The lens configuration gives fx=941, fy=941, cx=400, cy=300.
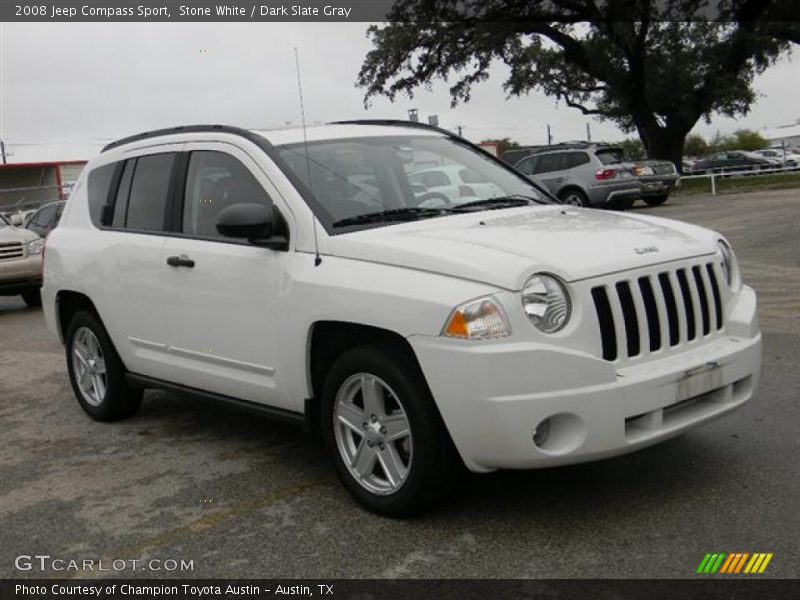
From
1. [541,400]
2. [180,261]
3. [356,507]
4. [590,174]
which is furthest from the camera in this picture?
[590,174]

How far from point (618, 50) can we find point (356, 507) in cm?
3148

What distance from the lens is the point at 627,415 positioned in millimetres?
3717

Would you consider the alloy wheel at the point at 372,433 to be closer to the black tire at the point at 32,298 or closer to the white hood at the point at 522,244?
the white hood at the point at 522,244

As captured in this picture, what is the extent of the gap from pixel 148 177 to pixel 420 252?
247 centimetres

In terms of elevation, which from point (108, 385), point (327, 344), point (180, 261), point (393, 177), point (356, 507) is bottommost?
point (356, 507)

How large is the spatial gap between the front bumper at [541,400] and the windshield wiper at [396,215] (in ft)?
2.96

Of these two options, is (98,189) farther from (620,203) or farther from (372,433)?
(620,203)

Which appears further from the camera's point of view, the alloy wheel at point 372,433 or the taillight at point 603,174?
the taillight at point 603,174

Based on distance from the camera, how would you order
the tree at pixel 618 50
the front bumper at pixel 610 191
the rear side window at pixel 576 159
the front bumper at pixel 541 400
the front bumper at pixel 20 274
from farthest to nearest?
the tree at pixel 618 50
the rear side window at pixel 576 159
the front bumper at pixel 610 191
the front bumper at pixel 20 274
the front bumper at pixel 541 400

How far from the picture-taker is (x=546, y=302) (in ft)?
12.3

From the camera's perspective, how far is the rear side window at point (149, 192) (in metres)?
5.50

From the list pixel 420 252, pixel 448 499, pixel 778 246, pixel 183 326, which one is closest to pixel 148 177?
pixel 183 326

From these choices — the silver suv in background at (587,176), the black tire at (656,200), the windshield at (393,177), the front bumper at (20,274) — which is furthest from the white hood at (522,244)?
the black tire at (656,200)

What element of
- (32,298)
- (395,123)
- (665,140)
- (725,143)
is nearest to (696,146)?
(725,143)
